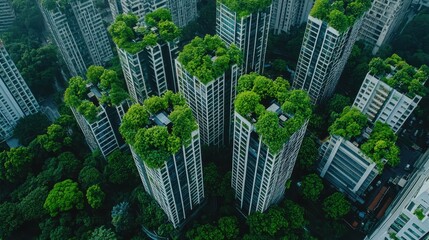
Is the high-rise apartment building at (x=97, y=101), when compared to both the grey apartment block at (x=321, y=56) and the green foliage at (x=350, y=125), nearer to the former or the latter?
the green foliage at (x=350, y=125)

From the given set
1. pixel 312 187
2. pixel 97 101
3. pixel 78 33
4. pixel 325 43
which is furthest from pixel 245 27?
pixel 78 33

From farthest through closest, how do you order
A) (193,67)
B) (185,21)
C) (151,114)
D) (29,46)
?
(185,21), (29,46), (193,67), (151,114)

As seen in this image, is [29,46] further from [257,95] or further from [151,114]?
[257,95]

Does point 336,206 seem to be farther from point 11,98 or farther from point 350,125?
point 11,98

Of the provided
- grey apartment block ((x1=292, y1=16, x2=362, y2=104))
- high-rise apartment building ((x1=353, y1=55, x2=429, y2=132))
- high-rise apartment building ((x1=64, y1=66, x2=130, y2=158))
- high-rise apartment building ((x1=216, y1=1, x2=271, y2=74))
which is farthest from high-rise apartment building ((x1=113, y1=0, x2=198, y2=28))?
high-rise apartment building ((x1=353, y1=55, x2=429, y2=132))

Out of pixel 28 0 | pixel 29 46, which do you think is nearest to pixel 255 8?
pixel 29 46
